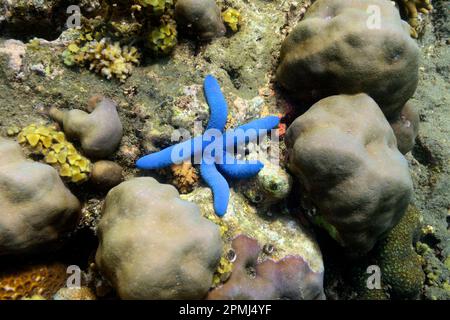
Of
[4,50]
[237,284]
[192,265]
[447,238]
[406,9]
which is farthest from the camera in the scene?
[406,9]

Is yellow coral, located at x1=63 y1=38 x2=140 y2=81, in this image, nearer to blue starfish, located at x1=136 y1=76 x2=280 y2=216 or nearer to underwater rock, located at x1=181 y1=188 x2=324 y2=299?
blue starfish, located at x1=136 y1=76 x2=280 y2=216

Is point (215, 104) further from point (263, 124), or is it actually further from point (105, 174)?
point (105, 174)

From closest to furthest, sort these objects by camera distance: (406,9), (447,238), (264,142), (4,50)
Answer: (4,50) → (264,142) → (447,238) → (406,9)

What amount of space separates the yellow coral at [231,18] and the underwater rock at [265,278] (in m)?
2.46

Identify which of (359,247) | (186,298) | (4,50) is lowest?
(359,247)

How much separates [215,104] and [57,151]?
165 centimetres

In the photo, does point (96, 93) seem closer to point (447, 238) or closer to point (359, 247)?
point (359, 247)

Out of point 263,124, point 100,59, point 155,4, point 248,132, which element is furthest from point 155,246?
point 155,4

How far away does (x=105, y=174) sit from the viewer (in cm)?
362

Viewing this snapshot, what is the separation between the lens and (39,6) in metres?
4.05

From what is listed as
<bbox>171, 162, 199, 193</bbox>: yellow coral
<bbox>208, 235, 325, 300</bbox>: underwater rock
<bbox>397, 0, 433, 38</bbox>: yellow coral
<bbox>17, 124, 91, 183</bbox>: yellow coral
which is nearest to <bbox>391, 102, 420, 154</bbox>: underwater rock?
<bbox>397, 0, 433, 38</bbox>: yellow coral

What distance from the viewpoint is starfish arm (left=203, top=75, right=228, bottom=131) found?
3775 millimetres
